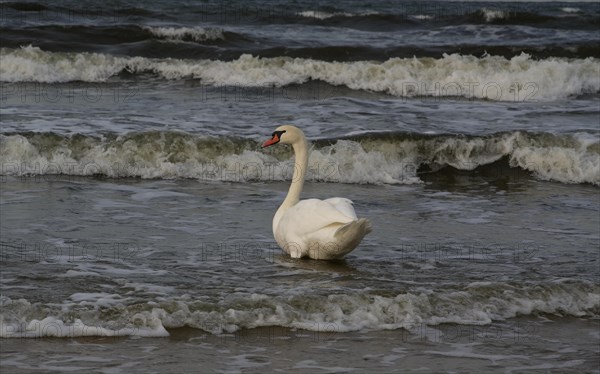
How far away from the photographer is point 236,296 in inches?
330

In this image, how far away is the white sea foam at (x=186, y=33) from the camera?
30.3 m

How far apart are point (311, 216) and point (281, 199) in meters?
3.09

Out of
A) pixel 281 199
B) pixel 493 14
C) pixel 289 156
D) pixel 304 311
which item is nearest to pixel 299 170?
pixel 281 199

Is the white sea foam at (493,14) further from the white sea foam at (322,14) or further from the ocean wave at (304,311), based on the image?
the ocean wave at (304,311)

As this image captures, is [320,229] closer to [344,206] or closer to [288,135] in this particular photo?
[344,206]

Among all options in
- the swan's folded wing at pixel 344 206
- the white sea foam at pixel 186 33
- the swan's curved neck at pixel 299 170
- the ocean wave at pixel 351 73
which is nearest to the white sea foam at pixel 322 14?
the white sea foam at pixel 186 33

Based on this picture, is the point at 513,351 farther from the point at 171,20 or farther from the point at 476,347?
the point at 171,20

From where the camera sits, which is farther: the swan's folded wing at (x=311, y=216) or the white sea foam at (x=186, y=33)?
the white sea foam at (x=186, y=33)

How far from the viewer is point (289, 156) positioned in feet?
51.1

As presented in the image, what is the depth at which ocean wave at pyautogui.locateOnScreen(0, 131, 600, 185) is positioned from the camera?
47.2ft

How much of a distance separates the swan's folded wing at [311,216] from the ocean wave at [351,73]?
534 inches

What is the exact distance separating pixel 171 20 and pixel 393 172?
68.5 feet

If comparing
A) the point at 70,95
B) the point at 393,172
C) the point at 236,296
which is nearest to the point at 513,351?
the point at 236,296

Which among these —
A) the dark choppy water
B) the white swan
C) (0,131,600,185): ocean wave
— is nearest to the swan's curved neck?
the white swan
